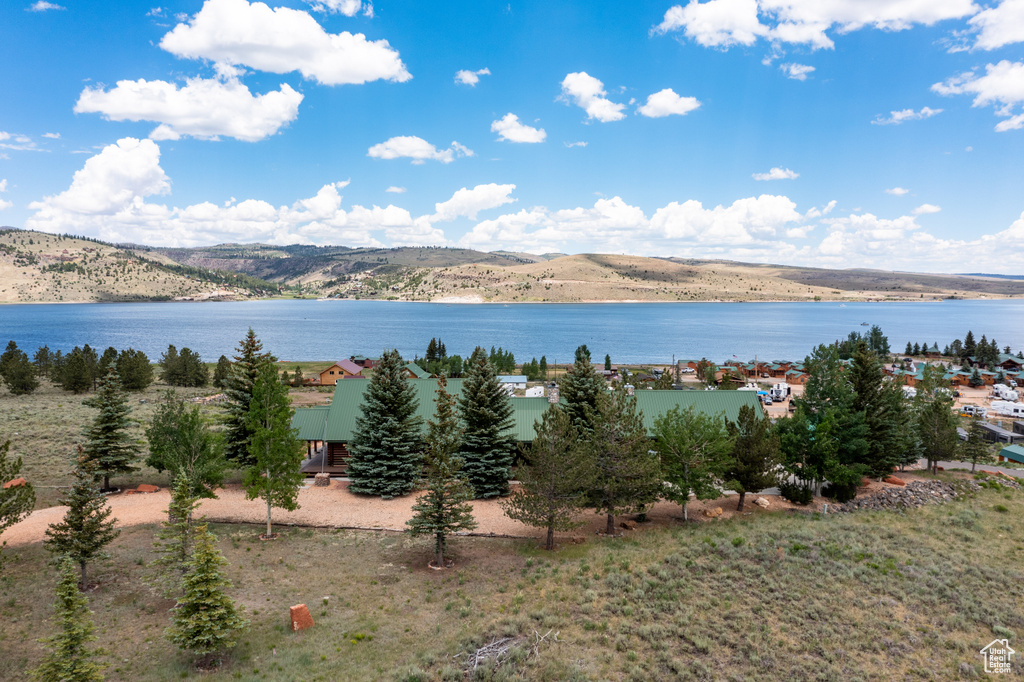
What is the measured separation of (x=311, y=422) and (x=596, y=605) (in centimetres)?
2391

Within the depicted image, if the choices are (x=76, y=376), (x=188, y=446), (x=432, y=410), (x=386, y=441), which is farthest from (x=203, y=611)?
(x=76, y=376)

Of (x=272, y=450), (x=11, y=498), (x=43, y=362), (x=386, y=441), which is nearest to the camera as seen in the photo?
(x=11, y=498)

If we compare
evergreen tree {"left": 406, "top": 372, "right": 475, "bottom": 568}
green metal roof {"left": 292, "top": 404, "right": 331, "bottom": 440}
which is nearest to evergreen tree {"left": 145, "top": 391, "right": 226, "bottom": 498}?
green metal roof {"left": 292, "top": 404, "right": 331, "bottom": 440}

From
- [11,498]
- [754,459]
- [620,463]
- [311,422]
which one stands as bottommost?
[311,422]

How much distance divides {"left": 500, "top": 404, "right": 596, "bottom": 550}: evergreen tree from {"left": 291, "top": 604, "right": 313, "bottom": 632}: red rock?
913 centimetres

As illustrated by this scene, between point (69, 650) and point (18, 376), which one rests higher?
point (69, 650)

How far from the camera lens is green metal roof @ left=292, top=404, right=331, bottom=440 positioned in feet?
111

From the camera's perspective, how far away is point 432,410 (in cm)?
3591

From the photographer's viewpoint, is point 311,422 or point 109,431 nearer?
point 109,431

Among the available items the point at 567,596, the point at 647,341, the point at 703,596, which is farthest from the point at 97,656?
the point at 647,341

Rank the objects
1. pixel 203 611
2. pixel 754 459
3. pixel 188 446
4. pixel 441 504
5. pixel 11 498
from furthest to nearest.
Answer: pixel 754 459 < pixel 188 446 < pixel 441 504 < pixel 11 498 < pixel 203 611

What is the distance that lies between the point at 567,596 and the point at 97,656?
13.9 metres

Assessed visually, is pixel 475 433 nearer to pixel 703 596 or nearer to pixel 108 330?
pixel 703 596

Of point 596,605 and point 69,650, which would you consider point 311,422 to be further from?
point 596,605
